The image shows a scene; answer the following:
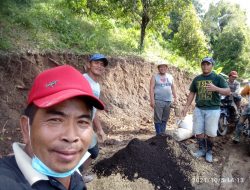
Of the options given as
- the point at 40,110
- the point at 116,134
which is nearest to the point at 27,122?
the point at 40,110

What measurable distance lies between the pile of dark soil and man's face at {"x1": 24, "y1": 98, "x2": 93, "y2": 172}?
3.38m

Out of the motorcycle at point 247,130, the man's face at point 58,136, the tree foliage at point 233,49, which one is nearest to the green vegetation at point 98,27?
the motorcycle at point 247,130

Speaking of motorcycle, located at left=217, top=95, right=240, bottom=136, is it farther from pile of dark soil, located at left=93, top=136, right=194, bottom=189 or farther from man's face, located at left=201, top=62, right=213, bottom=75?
pile of dark soil, located at left=93, top=136, right=194, bottom=189

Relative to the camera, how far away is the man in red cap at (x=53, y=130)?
1.36 metres

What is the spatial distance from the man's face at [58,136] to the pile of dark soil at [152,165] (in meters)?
3.38

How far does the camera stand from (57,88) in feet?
4.57

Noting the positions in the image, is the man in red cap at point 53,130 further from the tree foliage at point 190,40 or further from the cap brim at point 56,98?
the tree foliage at point 190,40

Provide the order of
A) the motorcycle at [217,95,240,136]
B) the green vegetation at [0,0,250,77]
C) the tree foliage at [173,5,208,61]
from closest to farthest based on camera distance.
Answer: the motorcycle at [217,95,240,136] < the green vegetation at [0,0,250,77] < the tree foliage at [173,5,208,61]

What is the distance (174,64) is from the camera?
14.0 meters

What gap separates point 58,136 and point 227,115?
7.08 metres

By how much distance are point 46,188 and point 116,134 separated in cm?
668

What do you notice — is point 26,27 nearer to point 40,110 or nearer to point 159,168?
point 159,168

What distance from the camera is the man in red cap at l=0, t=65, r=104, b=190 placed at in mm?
1363

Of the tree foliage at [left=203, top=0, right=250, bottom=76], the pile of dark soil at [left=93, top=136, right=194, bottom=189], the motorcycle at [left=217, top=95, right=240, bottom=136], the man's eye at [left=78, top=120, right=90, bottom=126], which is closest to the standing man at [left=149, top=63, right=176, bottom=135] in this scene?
the pile of dark soil at [left=93, top=136, right=194, bottom=189]
